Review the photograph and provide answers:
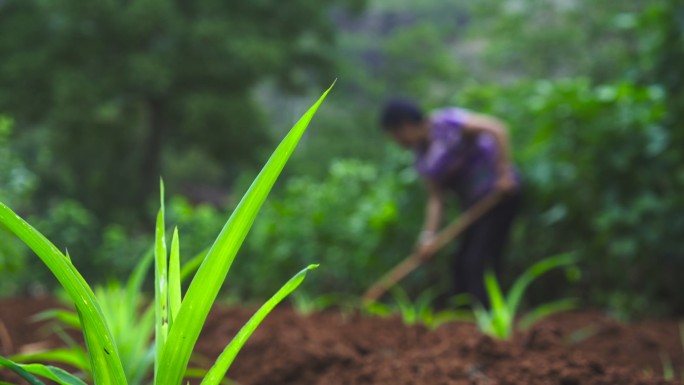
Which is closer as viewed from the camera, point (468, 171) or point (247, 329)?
point (247, 329)

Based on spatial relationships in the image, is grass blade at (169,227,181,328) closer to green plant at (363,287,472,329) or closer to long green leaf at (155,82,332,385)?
long green leaf at (155,82,332,385)

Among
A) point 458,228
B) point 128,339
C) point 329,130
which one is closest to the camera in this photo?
point 128,339

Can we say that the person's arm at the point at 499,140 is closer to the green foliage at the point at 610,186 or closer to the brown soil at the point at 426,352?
the green foliage at the point at 610,186

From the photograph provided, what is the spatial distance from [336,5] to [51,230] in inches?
537

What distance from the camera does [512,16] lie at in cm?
1541

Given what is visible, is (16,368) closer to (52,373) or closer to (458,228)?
(52,373)

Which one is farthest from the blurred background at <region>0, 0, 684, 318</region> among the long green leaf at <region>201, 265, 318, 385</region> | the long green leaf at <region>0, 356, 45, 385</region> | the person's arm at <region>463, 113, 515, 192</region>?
the long green leaf at <region>201, 265, 318, 385</region>

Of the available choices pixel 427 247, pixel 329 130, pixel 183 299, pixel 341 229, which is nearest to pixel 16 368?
pixel 183 299

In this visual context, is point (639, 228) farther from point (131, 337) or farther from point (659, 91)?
point (131, 337)

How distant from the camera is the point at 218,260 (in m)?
0.99

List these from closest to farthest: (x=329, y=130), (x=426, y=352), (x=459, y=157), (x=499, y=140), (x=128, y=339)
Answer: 1. (x=426, y=352)
2. (x=128, y=339)
3. (x=499, y=140)
4. (x=459, y=157)
5. (x=329, y=130)

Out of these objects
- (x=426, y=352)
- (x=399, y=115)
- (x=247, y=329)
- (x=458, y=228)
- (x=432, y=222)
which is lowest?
(x=426, y=352)

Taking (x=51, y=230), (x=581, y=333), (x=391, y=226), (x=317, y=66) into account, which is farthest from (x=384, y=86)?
(x=581, y=333)

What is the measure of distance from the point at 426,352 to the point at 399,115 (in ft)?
8.74
